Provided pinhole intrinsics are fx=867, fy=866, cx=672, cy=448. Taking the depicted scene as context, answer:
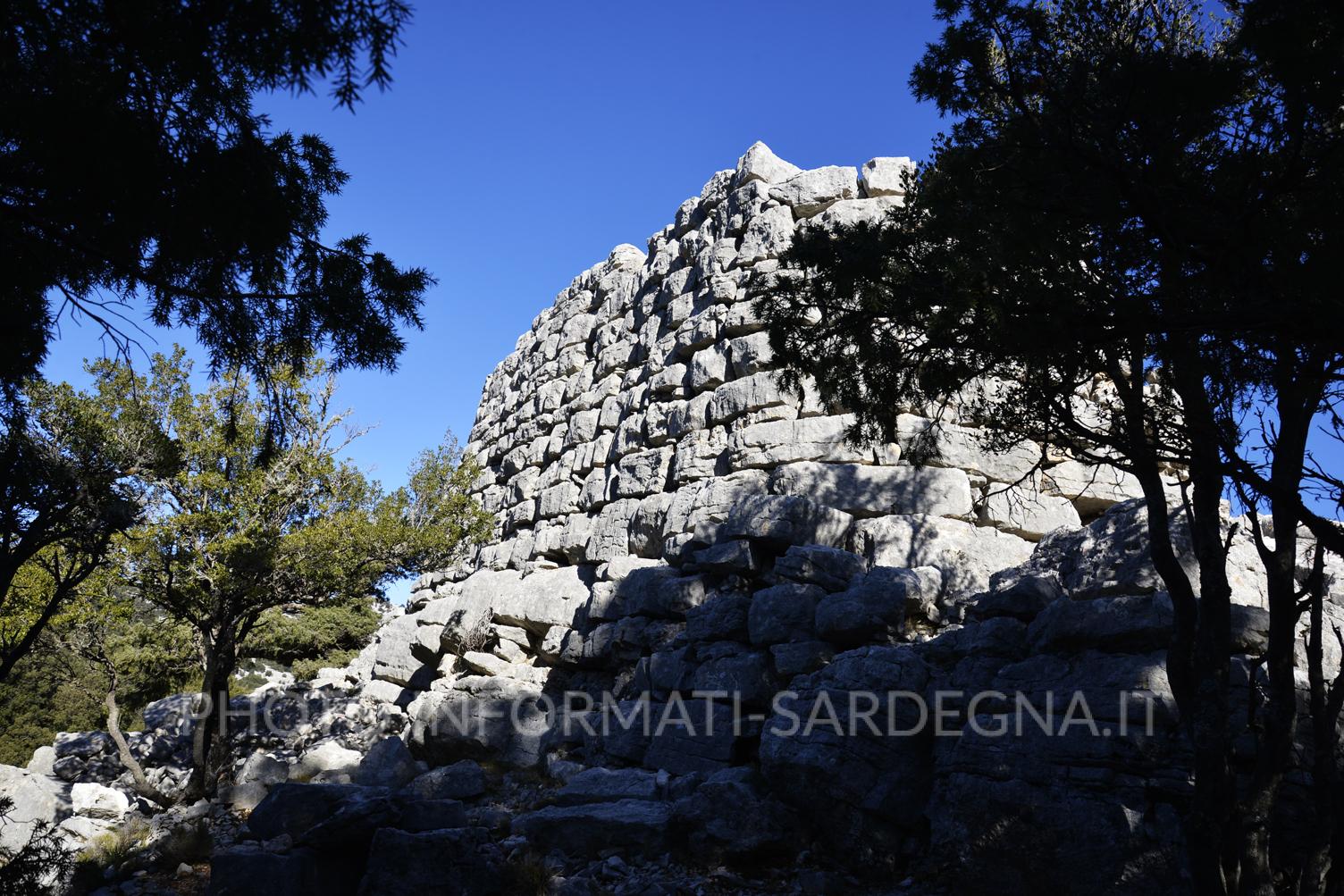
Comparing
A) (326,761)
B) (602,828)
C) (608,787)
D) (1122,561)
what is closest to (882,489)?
(1122,561)

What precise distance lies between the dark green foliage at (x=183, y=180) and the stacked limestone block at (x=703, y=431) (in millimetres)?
7691

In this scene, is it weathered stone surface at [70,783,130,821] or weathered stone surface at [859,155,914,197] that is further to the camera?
weathered stone surface at [859,155,914,197]

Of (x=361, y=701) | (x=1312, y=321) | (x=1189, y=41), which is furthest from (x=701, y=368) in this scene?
(x=1312, y=321)

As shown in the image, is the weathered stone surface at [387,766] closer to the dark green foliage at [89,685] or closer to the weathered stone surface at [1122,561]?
the dark green foliage at [89,685]

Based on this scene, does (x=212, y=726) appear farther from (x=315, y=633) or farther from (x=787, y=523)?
(x=315, y=633)

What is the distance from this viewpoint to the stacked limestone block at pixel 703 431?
14.8 meters

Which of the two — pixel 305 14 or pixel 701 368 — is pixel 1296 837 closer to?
pixel 305 14

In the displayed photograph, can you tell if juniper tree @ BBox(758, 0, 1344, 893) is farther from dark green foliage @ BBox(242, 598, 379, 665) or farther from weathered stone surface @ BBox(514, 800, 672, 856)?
dark green foliage @ BBox(242, 598, 379, 665)

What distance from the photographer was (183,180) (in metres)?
4.71

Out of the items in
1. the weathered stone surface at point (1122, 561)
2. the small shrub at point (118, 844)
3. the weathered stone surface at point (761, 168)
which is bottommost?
the small shrub at point (118, 844)

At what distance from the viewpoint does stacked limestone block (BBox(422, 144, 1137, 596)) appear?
583 inches

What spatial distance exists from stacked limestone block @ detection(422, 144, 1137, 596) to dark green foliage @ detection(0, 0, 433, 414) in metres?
7.69

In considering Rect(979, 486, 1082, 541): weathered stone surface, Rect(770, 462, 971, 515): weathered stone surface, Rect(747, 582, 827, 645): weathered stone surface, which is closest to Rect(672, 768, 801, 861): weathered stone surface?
Rect(747, 582, 827, 645): weathered stone surface

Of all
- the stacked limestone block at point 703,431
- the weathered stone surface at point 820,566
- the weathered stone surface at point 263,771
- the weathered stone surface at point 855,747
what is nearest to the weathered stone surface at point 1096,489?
the stacked limestone block at point 703,431
